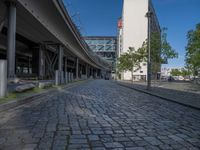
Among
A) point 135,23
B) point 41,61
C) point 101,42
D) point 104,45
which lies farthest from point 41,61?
point 104,45

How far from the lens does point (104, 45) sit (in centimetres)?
14988

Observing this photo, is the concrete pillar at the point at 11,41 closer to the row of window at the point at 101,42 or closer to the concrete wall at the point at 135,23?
the concrete wall at the point at 135,23

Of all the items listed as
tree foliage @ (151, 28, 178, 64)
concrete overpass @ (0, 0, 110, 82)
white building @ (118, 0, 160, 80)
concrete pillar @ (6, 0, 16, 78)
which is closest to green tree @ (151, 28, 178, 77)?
tree foliage @ (151, 28, 178, 64)

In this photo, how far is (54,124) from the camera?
6496 mm

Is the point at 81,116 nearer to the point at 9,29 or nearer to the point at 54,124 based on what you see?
the point at 54,124

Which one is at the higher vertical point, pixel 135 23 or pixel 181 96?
pixel 135 23

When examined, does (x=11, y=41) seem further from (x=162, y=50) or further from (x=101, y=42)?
(x=101, y=42)

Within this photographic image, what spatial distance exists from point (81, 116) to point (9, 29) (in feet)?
32.7

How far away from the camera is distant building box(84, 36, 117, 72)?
486 feet

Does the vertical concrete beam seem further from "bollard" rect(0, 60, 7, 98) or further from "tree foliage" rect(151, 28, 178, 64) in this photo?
"bollard" rect(0, 60, 7, 98)

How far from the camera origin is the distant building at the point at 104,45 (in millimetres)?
148125

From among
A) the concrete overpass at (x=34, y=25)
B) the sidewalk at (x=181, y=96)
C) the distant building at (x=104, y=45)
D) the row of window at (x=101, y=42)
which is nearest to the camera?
the sidewalk at (x=181, y=96)

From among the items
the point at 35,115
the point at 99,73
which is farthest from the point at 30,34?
the point at 99,73

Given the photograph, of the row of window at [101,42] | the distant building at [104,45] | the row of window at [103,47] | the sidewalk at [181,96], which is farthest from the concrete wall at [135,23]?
the sidewalk at [181,96]
